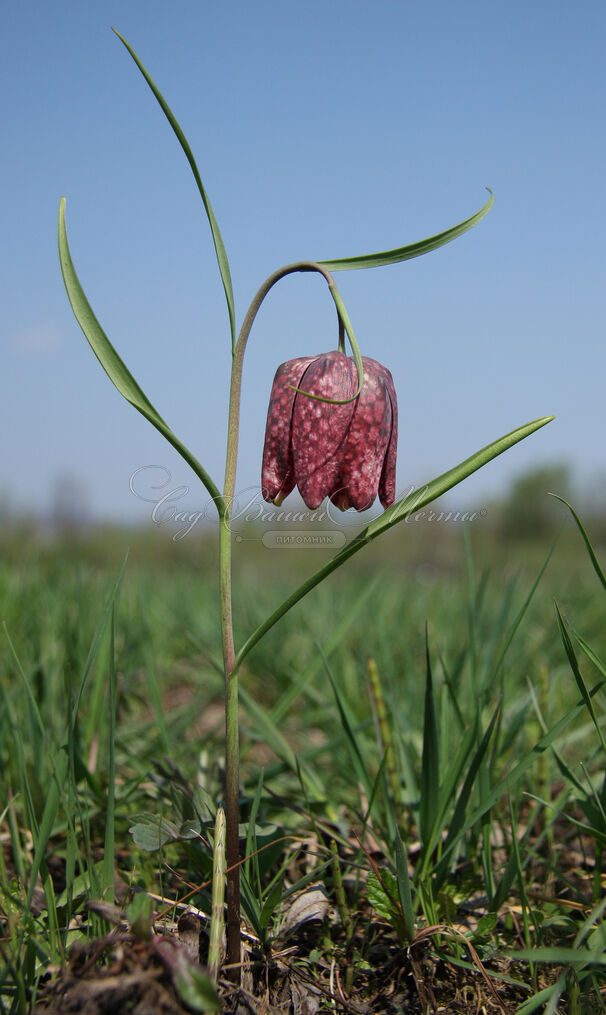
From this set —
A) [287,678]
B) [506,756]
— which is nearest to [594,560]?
[506,756]

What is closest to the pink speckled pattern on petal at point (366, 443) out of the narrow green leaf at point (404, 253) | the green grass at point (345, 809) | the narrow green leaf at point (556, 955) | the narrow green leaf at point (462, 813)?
the narrow green leaf at point (404, 253)

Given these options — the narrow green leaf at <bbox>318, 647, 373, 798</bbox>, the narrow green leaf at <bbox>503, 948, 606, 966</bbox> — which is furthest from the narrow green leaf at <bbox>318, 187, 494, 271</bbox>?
the narrow green leaf at <bbox>503, 948, 606, 966</bbox>

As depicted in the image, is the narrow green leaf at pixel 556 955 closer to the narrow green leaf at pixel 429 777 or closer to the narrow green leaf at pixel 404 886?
the narrow green leaf at pixel 404 886

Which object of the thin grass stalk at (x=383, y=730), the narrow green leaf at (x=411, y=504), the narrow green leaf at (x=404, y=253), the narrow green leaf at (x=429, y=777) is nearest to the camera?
the narrow green leaf at (x=411, y=504)

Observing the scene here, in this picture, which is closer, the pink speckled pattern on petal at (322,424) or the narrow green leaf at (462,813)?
the pink speckled pattern on petal at (322,424)

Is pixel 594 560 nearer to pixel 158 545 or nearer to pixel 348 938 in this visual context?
pixel 348 938

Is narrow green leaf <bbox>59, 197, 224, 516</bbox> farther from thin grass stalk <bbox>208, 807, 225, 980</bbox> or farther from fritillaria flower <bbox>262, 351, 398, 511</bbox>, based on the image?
thin grass stalk <bbox>208, 807, 225, 980</bbox>

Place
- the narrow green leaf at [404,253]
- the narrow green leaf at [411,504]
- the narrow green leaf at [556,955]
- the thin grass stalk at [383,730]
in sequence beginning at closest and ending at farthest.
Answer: the narrow green leaf at [556,955], the narrow green leaf at [411,504], the narrow green leaf at [404,253], the thin grass stalk at [383,730]
